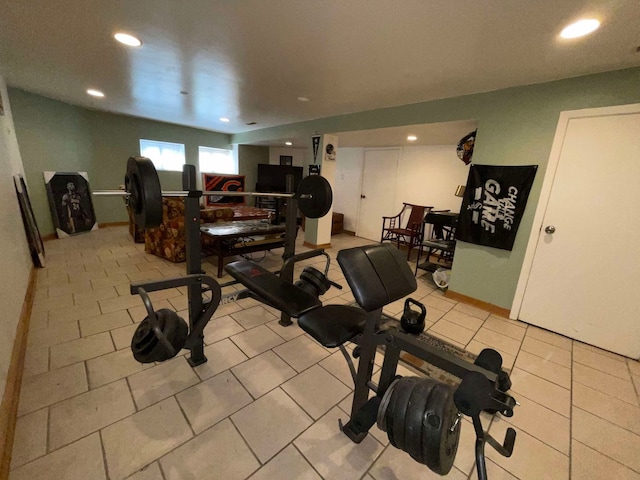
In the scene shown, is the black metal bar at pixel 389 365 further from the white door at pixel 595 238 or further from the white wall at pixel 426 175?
the white wall at pixel 426 175

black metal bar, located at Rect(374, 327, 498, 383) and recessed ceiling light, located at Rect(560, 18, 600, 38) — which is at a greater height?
recessed ceiling light, located at Rect(560, 18, 600, 38)

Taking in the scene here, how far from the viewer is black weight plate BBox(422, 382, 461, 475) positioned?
0.85 m

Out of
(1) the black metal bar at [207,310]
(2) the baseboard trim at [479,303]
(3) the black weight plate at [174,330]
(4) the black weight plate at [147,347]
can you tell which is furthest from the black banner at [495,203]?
(4) the black weight plate at [147,347]

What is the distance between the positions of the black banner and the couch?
10.8 feet

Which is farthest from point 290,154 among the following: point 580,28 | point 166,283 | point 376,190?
point 166,283

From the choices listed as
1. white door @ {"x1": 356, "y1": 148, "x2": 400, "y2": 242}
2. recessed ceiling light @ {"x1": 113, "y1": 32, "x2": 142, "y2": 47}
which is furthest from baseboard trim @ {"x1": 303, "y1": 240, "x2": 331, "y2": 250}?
recessed ceiling light @ {"x1": 113, "y1": 32, "x2": 142, "y2": 47}

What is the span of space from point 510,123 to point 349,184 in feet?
13.2

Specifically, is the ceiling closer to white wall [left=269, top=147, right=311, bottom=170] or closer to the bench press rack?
the bench press rack

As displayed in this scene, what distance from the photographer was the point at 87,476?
112 cm

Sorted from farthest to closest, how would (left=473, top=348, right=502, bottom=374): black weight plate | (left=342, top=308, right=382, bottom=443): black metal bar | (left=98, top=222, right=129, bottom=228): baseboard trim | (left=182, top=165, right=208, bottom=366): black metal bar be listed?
(left=98, top=222, right=129, bottom=228): baseboard trim
(left=182, top=165, right=208, bottom=366): black metal bar
(left=342, top=308, right=382, bottom=443): black metal bar
(left=473, top=348, right=502, bottom=374): black weight plate

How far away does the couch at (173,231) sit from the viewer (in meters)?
3.47

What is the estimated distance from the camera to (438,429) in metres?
0.85

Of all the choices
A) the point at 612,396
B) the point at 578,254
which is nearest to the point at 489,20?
the point at 578,254

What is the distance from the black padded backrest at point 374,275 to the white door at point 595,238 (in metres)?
2.18
